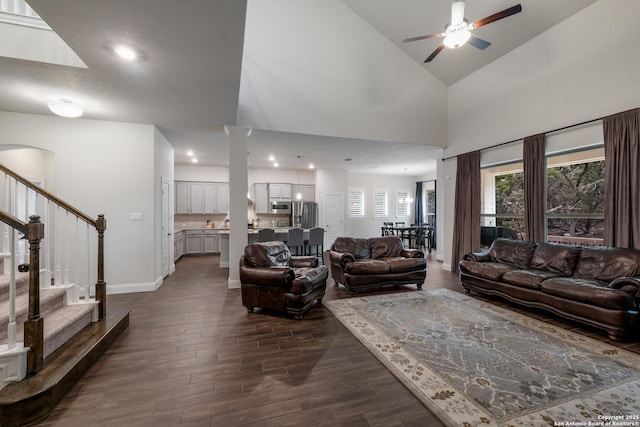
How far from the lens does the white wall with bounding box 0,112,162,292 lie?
13.5 ft

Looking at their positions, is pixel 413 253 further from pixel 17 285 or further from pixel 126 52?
pixel 17 285

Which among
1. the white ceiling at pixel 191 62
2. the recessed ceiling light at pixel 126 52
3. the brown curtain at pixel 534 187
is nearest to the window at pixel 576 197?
the brown curtain at pixel 534 187

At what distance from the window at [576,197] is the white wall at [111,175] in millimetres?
6873

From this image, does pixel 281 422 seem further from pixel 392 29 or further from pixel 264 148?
pixel 392 29

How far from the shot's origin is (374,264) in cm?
465

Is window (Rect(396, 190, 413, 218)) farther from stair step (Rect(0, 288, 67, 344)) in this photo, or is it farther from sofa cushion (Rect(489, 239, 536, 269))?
stair step (Rect(0, 288, 67, 344))

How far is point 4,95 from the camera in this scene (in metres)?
3.34

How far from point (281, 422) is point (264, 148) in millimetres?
5770

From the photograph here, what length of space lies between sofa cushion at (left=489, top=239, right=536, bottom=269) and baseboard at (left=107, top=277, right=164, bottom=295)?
599 cm

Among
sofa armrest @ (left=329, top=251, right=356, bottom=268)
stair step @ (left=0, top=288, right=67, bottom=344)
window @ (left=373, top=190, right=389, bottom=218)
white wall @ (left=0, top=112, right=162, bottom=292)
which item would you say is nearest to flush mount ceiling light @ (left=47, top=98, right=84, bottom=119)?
white wall @ (left=0, top=112, right=162, bottom=292)

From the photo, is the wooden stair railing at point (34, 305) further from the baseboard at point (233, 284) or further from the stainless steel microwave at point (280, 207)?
the stainless steel microwave at point (280, 207)

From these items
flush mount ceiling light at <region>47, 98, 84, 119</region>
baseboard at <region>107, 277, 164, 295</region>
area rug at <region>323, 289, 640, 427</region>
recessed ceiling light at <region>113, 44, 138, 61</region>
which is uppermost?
recessed ceiling light at <region>113, 44, 138, 61</region>

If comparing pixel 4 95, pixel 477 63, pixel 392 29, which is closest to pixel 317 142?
pixel 392 29

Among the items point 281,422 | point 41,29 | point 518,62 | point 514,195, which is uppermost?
point 518,62
